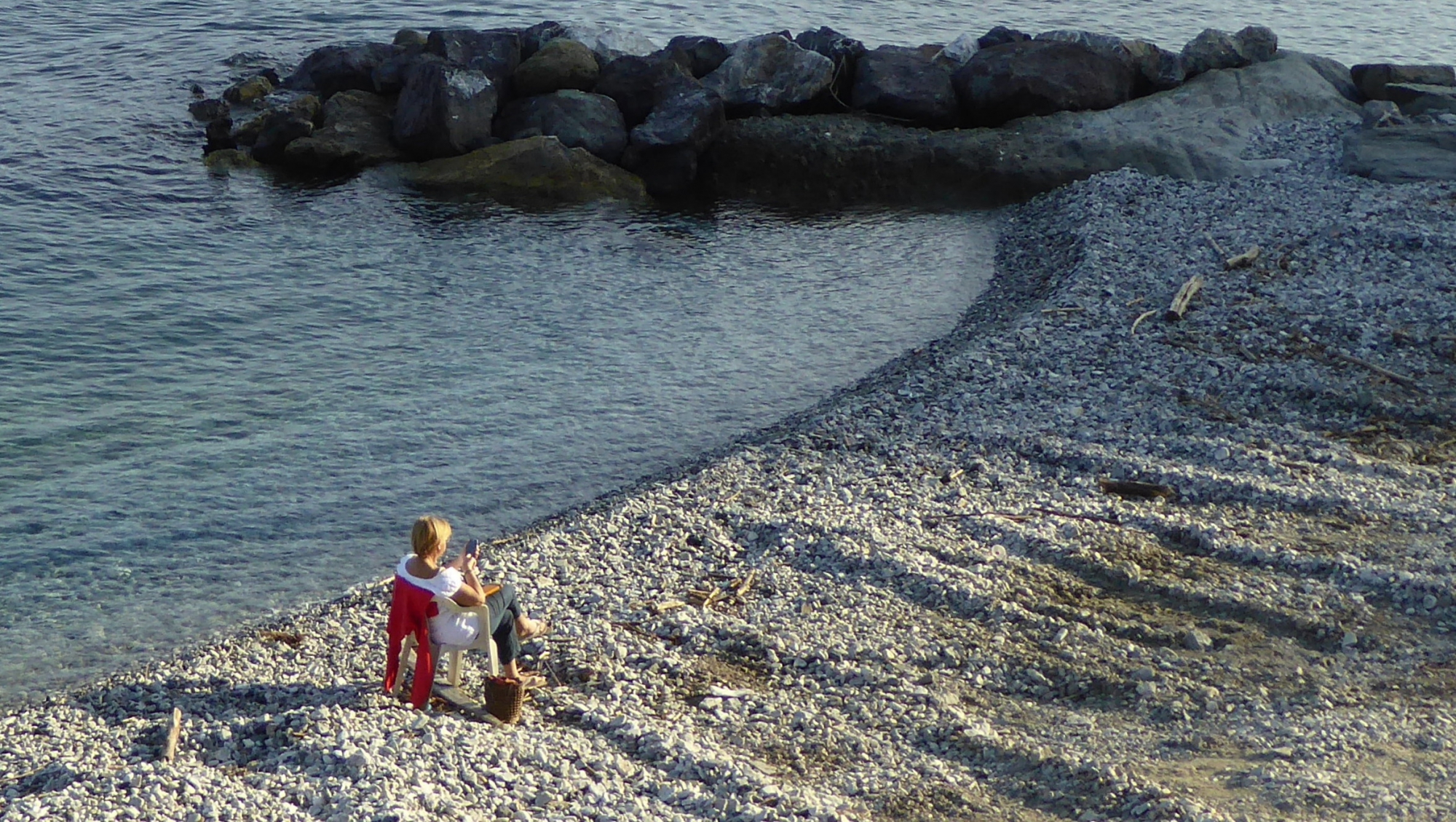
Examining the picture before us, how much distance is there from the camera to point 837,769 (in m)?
8.68

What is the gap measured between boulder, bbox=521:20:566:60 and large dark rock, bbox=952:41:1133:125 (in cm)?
880

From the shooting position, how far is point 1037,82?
26594 mm

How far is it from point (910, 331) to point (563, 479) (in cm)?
662

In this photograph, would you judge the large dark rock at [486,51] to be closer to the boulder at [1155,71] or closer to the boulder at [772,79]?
the boulder at [772,79]

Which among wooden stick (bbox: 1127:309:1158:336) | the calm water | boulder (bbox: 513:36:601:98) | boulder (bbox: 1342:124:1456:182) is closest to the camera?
the calm water

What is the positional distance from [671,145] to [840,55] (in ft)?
16.5

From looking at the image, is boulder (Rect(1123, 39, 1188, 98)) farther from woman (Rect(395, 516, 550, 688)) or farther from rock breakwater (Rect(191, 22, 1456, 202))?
woman (Rect(395, 516, 550, 688))

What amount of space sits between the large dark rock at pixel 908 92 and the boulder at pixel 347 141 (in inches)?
381

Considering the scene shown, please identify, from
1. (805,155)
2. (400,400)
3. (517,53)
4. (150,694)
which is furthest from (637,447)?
(517,53)

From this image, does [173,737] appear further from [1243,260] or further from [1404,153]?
[1404,153]

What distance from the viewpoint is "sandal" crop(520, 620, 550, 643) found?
9.94 m

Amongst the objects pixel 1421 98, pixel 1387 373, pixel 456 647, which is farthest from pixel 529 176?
pixel 1421 98

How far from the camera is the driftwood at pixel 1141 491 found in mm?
12469

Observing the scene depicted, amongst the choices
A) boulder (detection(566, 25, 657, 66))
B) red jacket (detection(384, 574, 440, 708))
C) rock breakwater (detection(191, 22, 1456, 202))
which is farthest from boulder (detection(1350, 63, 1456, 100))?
red jacket (detection(384, 574, 440, 708))
